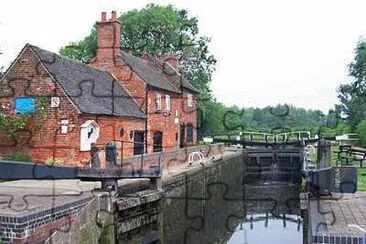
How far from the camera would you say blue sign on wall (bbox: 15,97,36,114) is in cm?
1316

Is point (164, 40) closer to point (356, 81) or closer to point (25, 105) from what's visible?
point (356, 81)

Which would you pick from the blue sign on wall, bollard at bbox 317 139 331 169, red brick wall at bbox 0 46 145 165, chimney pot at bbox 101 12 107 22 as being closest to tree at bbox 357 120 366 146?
red brick wall at bbox 0 46 145 165

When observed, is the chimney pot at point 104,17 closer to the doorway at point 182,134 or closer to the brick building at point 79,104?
the brick building at point 79,104

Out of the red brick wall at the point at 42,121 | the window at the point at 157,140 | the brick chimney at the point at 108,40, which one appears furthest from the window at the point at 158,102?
the red brick wall at the point at 42,121

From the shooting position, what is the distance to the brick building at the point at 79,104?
42.1 feet

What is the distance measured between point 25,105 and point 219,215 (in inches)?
251

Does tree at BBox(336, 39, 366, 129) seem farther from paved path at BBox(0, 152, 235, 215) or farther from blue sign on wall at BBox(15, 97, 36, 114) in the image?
paved path at BBox(0, 152, 235, 215)

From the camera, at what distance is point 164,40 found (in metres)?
30.5

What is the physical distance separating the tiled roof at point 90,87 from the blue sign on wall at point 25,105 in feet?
3.10

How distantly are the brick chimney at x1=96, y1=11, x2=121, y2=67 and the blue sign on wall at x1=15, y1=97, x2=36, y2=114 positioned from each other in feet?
17.2

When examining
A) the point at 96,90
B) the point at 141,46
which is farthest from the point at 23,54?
the point at 141,46

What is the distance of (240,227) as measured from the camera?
45.6 ft

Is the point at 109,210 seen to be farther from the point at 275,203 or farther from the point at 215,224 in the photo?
the point at 275,203

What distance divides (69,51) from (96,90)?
66.5 ft
